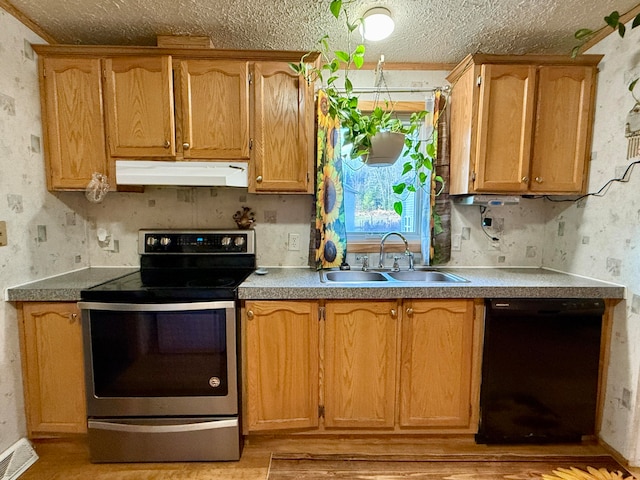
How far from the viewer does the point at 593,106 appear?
185cm

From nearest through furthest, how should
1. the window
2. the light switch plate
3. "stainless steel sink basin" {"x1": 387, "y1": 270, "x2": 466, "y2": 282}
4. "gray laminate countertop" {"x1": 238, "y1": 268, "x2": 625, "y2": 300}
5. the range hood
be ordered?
the light switch plate < "gray laminate countertop" {"x1": 238, "y1": 268, "x2": 625, "y2": 300} < the range hood < "stainless steel sink basin" {"x1": 387, "y1": 270, "x2": 466, "y2": 282} < the window

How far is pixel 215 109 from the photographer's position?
5.95 ft

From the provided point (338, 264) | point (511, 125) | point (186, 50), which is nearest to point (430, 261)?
point (338, 264)

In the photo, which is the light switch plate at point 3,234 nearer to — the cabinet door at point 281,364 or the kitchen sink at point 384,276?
the cabinet door at point 281,364

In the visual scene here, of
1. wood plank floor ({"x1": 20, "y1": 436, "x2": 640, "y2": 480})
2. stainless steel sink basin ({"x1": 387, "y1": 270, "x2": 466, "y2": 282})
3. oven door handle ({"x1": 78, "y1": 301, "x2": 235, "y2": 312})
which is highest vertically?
stainless steel sink basin ({"x1": 387, "y1": 270, "x2": 466, "y2": 282})

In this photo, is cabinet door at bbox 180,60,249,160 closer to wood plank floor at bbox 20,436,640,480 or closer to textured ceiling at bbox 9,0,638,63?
textured ceiling at bbox 9,0,638,63

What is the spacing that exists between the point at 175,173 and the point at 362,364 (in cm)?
149

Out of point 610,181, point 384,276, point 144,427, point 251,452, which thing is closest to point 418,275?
point 384,276

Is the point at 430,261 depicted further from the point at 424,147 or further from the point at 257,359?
the point at 257,359

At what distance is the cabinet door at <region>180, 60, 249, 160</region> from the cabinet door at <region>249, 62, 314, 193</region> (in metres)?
0.07

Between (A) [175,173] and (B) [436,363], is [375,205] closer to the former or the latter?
(B) [436,363]

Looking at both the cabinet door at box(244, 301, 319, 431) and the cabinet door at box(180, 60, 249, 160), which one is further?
the cabinet door at box(180, 60, 249, 160)

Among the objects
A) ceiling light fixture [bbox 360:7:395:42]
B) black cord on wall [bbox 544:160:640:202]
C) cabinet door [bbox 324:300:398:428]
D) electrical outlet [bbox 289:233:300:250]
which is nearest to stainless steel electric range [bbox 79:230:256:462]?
cabinet door [bbox 324:300:398:428]

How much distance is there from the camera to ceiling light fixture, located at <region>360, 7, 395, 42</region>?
1559 millimetres
